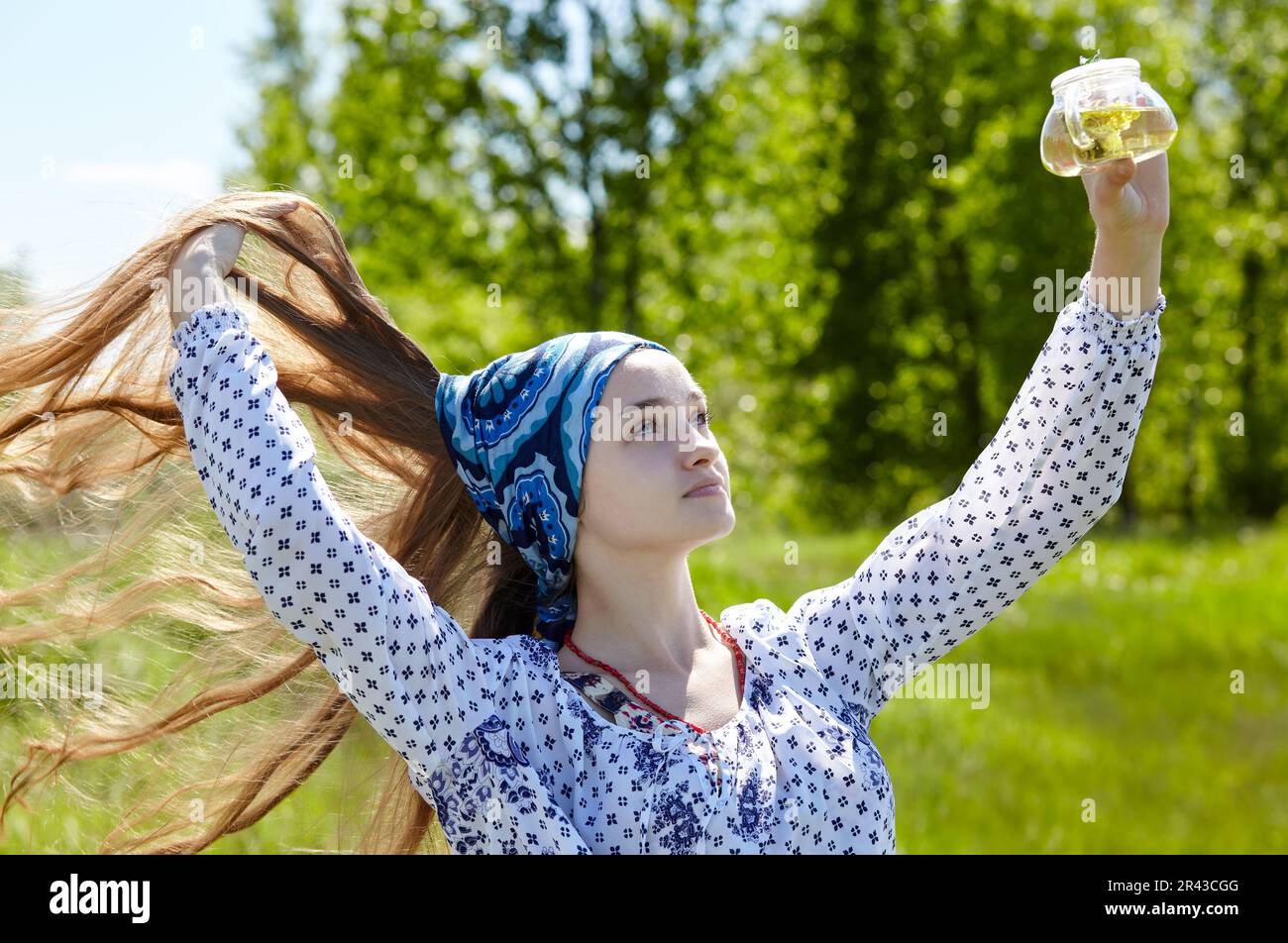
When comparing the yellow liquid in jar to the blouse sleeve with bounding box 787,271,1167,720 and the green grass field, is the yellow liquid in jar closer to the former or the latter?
the blouse sleeve with bounding box 787,271,1167,720

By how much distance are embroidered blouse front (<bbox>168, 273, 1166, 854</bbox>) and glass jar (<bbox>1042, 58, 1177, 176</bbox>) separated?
0.27 m

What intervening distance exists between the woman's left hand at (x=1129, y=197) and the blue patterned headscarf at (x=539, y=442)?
0.84 metres

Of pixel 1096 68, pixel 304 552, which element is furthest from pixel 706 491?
pixel 1096 68

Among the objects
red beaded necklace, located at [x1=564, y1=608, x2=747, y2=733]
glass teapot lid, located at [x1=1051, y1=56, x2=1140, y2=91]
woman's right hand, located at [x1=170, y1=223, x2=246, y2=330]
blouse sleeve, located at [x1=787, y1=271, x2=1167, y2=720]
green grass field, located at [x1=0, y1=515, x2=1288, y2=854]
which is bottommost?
green grass field, located at [x1=0, y1=515, x2=1288, y2=854]

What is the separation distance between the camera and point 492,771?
2.31 m

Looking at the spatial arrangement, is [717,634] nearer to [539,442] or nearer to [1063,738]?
[539,442]

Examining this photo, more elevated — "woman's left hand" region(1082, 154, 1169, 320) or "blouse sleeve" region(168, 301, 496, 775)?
"woman's left hand" region(1082, 154, 1169, 320)

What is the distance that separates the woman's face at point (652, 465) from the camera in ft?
8.04

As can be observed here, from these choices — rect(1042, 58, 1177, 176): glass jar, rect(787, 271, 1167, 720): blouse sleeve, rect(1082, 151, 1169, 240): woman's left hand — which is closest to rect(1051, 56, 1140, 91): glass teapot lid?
rect(1042, 58, 1177, 176): glass jar

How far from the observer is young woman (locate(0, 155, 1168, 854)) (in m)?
2.19

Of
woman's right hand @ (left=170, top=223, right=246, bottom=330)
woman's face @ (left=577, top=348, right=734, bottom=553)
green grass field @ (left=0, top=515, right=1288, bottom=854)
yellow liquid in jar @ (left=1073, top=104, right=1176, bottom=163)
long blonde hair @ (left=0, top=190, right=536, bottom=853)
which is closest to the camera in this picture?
yellow liquid in jar @ (left=1073, top=104, right=1176, bottom=163)

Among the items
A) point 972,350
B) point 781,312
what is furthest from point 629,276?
point 972,350

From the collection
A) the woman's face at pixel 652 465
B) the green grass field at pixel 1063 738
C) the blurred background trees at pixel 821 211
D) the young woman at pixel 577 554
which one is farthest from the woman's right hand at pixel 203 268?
the blurred background trees at pixel 821 211

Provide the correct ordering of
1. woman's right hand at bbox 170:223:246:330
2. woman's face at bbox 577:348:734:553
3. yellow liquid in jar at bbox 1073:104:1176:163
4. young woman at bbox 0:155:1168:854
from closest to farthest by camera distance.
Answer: yellow liquid in jar at bbox 1073:104:1176:163, young woman at bbox 0:155:1168:854, woman's right hand at bbox 170:223:246:330, woman's face at bbox 577:348:734:553
